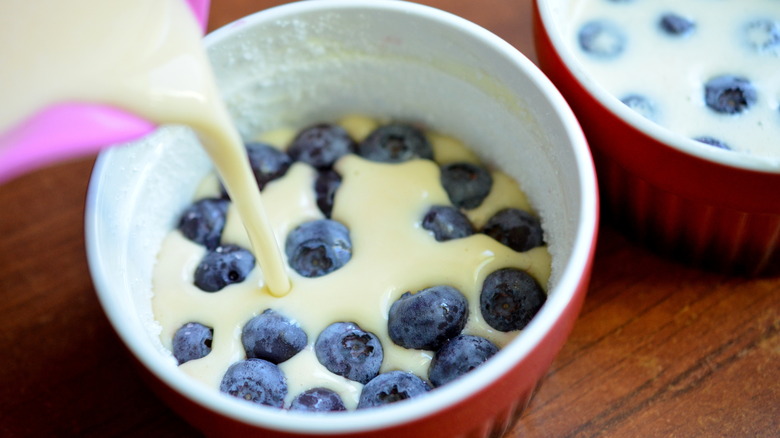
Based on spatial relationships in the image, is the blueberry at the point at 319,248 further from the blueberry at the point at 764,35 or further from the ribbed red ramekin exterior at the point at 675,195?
the blueberry at the point at 764,35

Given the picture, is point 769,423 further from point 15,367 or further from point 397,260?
point 15,367

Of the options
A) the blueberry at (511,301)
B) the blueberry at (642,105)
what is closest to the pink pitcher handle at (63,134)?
the blueberry at (511,301)

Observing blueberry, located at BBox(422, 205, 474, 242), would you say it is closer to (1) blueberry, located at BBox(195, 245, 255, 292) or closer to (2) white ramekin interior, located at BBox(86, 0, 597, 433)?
(2) white ramekin interior, located at BBox(86, 0, 597, 433)

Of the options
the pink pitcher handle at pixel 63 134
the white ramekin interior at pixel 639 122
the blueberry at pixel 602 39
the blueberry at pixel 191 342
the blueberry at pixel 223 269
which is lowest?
the blueberry at pixel 191 342

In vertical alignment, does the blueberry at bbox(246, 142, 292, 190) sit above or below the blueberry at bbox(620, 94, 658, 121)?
below

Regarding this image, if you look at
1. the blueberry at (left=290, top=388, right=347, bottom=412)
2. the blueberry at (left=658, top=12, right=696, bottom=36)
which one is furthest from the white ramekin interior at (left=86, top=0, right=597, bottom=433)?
the blueberry at (left=658, top=12, right=696, bottom=36)

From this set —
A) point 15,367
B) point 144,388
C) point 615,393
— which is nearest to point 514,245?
point 615,393
